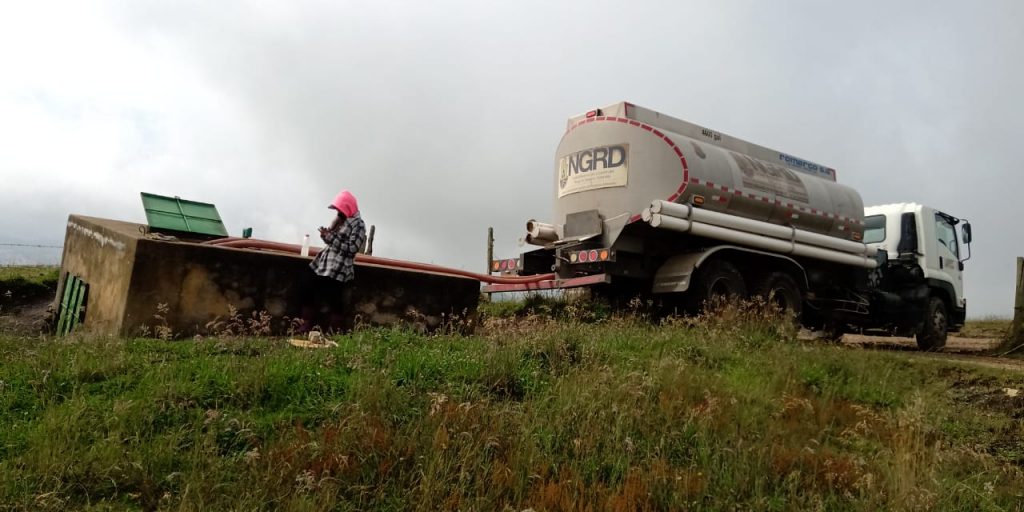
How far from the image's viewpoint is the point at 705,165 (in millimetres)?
9102

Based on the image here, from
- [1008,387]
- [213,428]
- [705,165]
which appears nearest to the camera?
[213,428]

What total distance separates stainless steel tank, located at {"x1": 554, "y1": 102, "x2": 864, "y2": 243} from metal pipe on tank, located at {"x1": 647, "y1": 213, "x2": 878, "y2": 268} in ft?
1.18

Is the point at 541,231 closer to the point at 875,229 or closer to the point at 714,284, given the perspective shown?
the point at 714,284

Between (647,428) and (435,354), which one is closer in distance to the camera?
(647,428)

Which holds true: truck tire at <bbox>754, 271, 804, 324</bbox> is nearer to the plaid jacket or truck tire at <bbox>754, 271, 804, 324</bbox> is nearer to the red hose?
the red hose

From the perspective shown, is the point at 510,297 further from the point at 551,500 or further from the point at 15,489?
the point at 15,489

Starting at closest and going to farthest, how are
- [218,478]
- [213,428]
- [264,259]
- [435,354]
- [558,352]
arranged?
[218,478] → [213,428] → [435,354] → [558,352] → [264,259]

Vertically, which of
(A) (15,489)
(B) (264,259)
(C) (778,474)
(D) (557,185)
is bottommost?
(A) (15,489)

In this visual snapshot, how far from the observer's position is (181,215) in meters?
7.91

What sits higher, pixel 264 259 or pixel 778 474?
pixel 264 259

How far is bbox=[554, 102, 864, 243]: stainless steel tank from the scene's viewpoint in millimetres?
8898

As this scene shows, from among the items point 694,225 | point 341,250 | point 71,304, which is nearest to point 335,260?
point 341,250

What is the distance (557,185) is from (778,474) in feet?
22.4

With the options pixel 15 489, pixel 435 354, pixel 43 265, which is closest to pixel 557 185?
pixel 435 354
